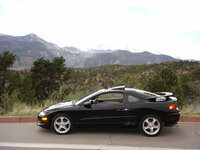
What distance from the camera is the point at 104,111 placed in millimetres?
5828

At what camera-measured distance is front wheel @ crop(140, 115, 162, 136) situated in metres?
5.65

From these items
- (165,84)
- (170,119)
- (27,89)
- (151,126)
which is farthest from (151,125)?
(27,89)

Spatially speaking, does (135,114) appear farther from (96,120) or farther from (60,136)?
(60,136)

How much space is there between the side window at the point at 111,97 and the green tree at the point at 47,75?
2475 cm

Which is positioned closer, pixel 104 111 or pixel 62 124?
pixel 104 111

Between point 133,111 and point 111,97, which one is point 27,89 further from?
point 133,111

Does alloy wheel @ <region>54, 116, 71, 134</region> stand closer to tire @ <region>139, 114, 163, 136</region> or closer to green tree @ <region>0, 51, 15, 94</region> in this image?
tire @ <region>139, 114, 163, 136</region>

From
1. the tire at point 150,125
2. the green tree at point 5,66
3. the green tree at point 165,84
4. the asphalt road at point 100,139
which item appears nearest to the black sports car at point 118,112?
the tire at point 150,125

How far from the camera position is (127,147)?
16.1 ft

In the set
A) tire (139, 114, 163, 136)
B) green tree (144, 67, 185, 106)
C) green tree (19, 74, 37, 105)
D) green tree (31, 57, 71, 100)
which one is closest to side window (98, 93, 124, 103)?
tire (139, 114, 163, 136)

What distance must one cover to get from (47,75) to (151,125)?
2860 centimetres

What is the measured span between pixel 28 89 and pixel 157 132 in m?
24.6

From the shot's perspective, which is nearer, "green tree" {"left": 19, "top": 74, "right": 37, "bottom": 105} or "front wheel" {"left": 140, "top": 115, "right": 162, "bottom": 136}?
"front wheel" {"left": 140, "top": 115, "right": 162, "bottom": 136}

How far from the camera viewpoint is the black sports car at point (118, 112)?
18.7 feet
